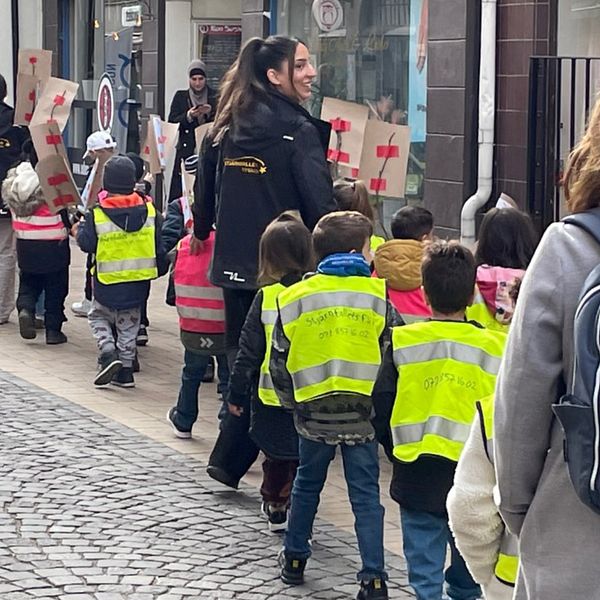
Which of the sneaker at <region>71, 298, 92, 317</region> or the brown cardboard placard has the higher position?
the brown cardboard placard

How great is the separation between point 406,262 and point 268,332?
4.12 ft

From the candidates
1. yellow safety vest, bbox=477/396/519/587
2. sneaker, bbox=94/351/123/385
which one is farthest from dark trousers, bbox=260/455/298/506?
sneaker, bbox=94/351/123/385

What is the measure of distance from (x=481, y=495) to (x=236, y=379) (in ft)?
9.57

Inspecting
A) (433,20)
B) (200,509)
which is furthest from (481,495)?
(433,20)

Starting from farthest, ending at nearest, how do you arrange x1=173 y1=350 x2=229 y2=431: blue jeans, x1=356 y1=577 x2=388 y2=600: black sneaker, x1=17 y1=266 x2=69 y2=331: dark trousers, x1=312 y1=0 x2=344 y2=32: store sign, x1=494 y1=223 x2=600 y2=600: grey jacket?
1. x1=312 y1=0 x2=344 y2=32: store sign
2. x1=17 y1=266 x2=69 y2=331: dark trousers
3. x1=173 y1=350 x2=229 y2=431: blue jeans
4. x1=356 y1=577 x2=388 y2=600: black sneaker
5. x1=494 y1=223 x2=600 y2=600: grey jacket

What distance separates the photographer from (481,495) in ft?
10.5

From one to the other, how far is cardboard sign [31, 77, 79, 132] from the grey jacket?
335 inches

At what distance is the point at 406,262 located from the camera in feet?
22.9

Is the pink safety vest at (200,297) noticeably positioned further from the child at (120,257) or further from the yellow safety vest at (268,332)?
the yellow safety vest at (268,332)

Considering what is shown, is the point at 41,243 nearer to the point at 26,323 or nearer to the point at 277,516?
the point at 26,323

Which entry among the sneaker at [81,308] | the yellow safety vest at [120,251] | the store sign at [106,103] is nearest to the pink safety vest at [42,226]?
the sneaker at [81,308]

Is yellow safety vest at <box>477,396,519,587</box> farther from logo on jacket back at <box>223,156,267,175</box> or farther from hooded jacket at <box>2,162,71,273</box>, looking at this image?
hooded jacket at <box>2,162,71,273</box>

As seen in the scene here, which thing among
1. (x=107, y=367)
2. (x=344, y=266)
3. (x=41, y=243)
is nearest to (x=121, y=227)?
(x=107, y=367)

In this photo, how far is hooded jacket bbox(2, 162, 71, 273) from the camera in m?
11.4
